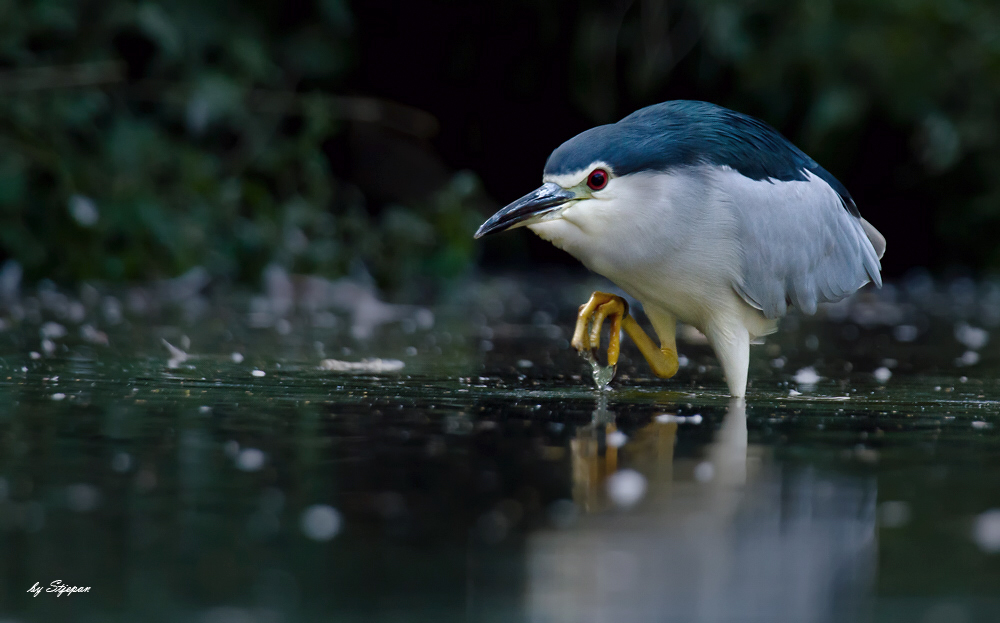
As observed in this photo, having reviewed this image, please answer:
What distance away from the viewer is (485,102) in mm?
12773

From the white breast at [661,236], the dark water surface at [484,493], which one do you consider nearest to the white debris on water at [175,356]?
the dark water surface at [484,493]

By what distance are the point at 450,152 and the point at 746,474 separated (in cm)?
1077

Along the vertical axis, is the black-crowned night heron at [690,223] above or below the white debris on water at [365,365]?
above

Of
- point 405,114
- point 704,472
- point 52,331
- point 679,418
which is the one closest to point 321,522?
point 704,472

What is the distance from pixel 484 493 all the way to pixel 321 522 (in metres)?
0.37

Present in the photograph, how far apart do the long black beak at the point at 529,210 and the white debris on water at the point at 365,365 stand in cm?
97

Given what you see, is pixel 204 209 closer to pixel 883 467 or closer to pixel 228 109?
pixel 228 109

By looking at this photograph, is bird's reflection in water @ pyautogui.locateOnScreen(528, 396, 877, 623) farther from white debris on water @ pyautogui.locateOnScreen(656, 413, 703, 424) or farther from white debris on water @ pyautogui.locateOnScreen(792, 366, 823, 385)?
white debris on water @ pyautogui.locateOnScreen(792, 366, 823, 385)

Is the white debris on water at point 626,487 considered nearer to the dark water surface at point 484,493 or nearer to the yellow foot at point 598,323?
the dark water surface at point 484,493

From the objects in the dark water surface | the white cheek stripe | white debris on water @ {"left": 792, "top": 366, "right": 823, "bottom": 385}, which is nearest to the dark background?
the dark water surface

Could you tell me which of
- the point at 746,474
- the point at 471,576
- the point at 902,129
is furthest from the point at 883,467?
the point at 902,129

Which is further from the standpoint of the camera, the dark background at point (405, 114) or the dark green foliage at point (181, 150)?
the dark background at point (405, 114)

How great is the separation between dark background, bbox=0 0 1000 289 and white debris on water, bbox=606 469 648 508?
241 inches

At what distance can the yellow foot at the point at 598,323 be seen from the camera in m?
4.23
